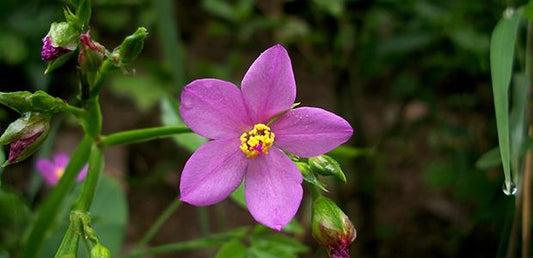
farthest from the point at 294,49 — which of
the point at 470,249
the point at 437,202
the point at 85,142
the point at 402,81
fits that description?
the point at 85,142

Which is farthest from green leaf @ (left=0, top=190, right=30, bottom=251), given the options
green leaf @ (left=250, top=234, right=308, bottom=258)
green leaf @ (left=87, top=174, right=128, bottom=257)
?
green leaf @ (left=250, top=234, right=308, bottom=258)

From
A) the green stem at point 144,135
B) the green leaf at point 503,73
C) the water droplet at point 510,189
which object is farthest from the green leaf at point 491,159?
the green stem at point 144,135

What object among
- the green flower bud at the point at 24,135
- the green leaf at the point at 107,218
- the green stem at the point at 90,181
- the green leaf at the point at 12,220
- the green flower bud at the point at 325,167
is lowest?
the green leaf at the point at 12,220

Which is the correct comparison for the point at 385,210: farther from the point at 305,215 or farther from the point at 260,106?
the point at 260,106

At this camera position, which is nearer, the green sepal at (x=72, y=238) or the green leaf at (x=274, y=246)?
the green sepal at (x=72, y=238)

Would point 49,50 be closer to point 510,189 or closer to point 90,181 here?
point 90,181

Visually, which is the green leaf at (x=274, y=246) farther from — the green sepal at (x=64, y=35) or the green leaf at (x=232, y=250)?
the green sepal at (x=64, y=35)
